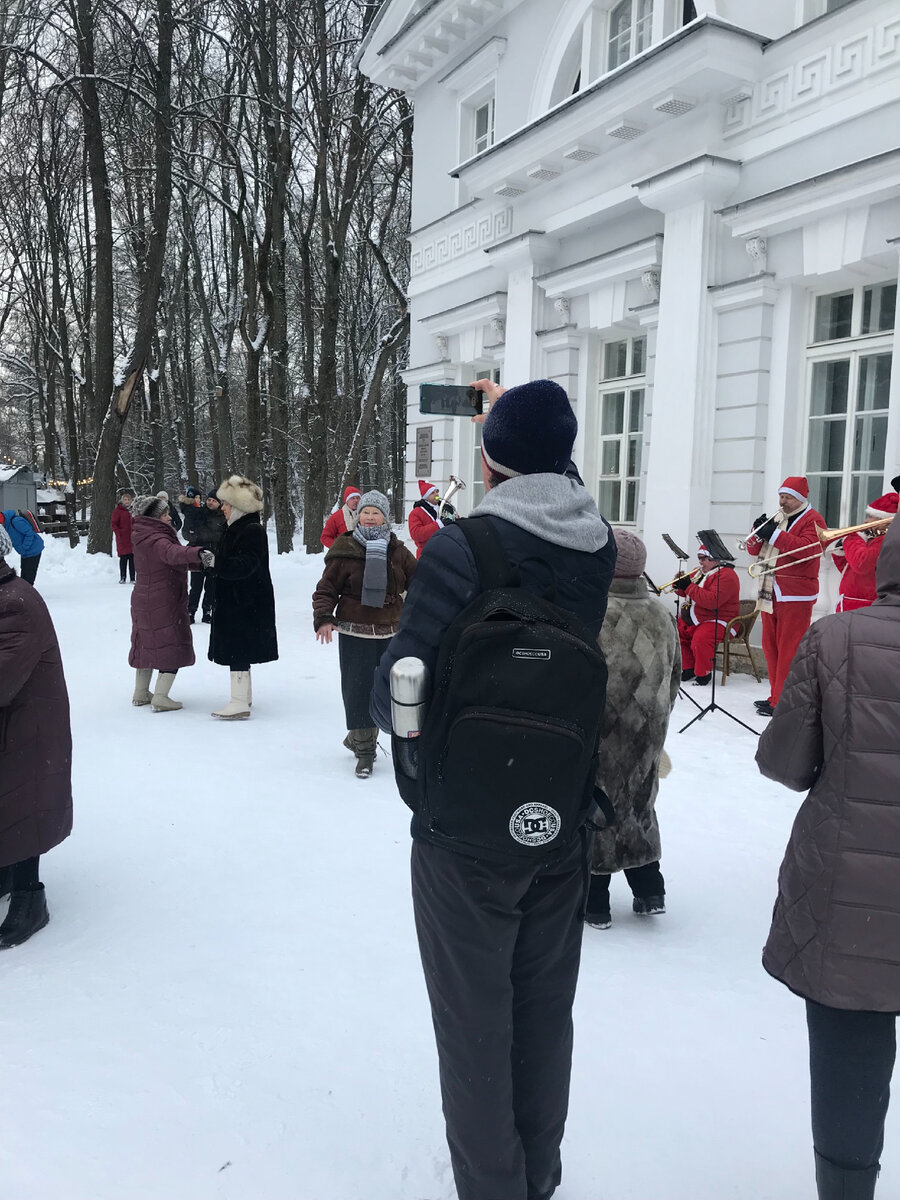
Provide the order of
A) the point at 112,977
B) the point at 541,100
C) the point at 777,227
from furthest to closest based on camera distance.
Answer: the point at 541,100
the point at 777,227
the point at 112,977

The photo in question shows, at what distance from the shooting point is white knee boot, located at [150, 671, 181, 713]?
748cm

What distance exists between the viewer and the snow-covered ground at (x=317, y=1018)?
94.5 inches

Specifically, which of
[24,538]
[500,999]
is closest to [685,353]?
[500,999]

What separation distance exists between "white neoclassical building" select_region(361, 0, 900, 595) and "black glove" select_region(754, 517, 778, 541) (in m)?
1.05

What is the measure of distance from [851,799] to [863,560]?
4.96 metres

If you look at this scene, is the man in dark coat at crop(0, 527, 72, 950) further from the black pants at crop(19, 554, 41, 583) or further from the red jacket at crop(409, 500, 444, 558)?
the black pants at crop(19, 554, 41, 583)

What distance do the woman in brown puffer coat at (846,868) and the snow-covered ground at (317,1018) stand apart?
53 centimetres

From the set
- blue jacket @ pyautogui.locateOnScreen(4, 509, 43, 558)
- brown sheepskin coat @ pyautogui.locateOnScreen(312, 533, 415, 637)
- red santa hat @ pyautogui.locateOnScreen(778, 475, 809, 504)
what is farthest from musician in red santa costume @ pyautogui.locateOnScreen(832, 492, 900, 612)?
blue jacket @ pyautogui.locateOnScreen(4, 509, 43, 558)

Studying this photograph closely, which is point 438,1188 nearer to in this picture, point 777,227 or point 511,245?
point 777,227

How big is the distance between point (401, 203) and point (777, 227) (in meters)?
17.9

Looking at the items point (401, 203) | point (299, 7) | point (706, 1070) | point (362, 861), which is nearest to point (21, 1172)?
point (706, 1070)

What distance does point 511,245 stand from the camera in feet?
38.3

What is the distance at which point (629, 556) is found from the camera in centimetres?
351

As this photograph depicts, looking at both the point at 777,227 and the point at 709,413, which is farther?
the point at 709,413
